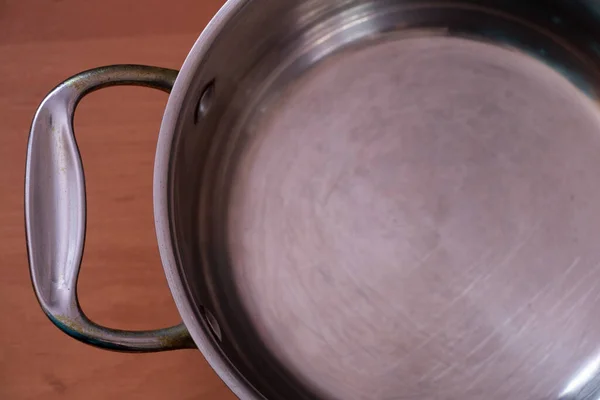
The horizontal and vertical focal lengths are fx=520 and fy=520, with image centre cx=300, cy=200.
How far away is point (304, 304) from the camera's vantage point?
1.44 ft

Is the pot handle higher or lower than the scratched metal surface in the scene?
higher

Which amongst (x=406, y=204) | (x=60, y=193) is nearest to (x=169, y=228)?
(x=60, y=193)

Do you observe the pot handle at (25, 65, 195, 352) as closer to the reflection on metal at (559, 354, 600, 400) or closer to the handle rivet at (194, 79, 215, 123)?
the handle rivet at (194, 79, 215, 123)

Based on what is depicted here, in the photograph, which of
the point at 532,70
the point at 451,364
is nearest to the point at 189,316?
the point at 451,364

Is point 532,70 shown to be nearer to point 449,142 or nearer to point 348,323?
point 449,142

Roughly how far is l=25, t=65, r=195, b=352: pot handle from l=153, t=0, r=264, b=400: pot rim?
0.02m

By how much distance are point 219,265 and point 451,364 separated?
0.21 metres

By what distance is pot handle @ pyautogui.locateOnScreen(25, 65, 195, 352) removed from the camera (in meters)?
0.35

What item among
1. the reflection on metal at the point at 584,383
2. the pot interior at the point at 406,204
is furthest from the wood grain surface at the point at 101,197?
the reflection on metal at the point at 584,383

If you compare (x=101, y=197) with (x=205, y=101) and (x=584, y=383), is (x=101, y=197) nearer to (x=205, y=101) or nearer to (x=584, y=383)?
(x=205, y=101)

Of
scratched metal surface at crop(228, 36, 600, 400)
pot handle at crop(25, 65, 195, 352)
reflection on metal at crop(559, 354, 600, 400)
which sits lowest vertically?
reflection on metal at crop(559, 354, 600, 400)

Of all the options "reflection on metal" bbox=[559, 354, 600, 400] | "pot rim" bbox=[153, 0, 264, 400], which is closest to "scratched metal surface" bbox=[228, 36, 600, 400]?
"reflection on metal" bbox=[559, 354, 600, 400]

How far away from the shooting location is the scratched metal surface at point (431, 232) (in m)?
0.43

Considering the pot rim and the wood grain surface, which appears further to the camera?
the wood grain surface
